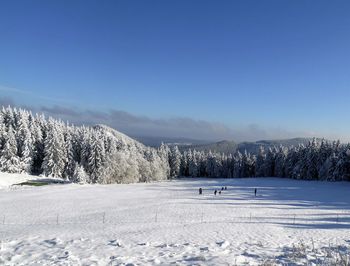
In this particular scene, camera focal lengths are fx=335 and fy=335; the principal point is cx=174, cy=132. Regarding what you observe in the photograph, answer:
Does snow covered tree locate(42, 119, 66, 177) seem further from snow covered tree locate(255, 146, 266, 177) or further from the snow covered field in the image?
snow covered tree locate(255, 146, 266, 177)

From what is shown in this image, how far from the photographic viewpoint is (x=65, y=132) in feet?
315

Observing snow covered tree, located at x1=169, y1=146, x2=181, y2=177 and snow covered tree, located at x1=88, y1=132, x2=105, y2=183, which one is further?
snow covered tree, located at x1=169, y1=146, x2=181, y2=177

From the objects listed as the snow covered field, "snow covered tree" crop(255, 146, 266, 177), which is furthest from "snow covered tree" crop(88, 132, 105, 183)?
"snow covered tree" crop(255, 146, 266, 177)

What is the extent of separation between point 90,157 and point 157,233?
6165 centimetres

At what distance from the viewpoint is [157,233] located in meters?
22.0

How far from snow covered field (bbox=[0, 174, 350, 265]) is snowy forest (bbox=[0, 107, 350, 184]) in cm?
2967

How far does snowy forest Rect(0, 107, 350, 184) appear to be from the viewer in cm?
7750

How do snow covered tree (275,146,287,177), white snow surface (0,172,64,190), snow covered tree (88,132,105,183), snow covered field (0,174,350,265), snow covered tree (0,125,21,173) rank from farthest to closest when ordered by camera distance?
1. snow covered tree (275,146,287,177)
2. snow covered tree (88,132,105,183)
3. snow covered tree (0,125,21,173)
4. white snow surface (0,172,64,190)
5. snow covered field (0,174,350,265)

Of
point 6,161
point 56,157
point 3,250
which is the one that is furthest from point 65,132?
point 3,250

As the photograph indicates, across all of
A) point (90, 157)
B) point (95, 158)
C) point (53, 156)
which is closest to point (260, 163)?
point (95, 158)

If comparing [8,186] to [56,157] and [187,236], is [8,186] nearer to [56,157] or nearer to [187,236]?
[56,157]

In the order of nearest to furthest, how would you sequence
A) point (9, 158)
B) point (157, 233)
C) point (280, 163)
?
point (157, 233) → point (9, 158) → point (280, 163)

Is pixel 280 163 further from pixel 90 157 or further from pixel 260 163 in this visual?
pixel 90 157

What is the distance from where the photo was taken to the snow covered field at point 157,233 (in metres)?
13.2
